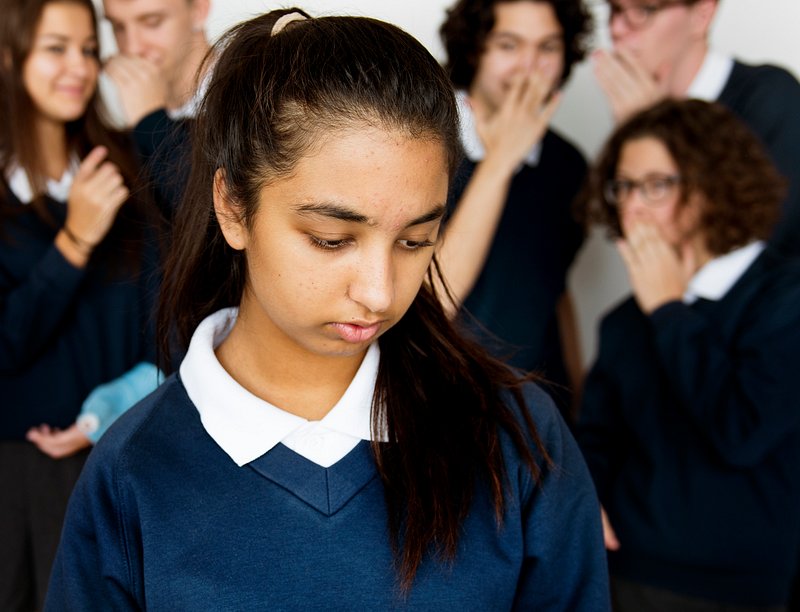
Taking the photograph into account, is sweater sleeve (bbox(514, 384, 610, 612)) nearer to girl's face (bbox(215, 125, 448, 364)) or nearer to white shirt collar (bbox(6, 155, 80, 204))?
girl's face (bbox(215, 125, 448, 364))

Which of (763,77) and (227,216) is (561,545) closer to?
(227,216)

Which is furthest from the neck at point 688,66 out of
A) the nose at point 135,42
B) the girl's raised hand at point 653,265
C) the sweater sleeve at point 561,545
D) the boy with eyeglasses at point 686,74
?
the sweater sleeve at point 561,545

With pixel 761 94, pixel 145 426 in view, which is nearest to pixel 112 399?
pixel 145 426

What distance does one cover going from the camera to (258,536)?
982mm

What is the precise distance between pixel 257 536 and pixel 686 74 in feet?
5.26

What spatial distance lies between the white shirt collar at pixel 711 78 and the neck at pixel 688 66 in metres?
0.01

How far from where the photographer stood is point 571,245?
209 centimetres

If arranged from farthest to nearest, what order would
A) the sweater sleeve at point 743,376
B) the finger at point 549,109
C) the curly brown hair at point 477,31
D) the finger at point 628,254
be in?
1. the curly brown hair at point 477,31
2. the finger at point 549,109
3. the finger at point 628,254
4. the sweater sleeve at point 743,376

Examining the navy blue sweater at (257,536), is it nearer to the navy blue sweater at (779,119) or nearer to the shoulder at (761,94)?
the navy blue sweater at (779,119)

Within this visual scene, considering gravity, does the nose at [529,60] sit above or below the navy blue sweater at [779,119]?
above

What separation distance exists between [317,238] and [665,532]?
1.02 metres

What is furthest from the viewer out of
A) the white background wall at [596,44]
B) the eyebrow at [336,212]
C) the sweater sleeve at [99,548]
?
the white background wall at [596,44]

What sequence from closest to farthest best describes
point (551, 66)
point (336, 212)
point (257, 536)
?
point (336, 212) → point (257, 536) → point (551, 66)

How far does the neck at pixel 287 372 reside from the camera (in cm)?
105
